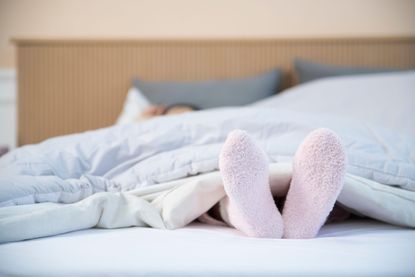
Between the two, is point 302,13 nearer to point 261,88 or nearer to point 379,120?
point 261,88

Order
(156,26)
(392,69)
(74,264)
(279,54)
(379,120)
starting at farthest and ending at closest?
(156,26) → (279,54) → (392,69) → (379,120) → (74,264)

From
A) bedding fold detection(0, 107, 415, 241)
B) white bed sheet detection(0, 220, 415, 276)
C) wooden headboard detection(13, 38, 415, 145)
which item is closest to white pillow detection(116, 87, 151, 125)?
wooden headboard detection(13, 38, 415, 145)

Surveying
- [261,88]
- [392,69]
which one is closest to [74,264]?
[261,88]

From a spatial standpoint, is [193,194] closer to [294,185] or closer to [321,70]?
[294,185]

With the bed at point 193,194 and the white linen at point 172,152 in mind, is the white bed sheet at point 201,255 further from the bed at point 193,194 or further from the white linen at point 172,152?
the white linen at point 172,152

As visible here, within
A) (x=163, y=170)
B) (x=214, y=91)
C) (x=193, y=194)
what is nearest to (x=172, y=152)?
(x=163, y=170)

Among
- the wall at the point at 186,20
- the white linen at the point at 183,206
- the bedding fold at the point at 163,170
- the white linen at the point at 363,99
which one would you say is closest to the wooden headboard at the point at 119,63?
the wall at the point at 186,20

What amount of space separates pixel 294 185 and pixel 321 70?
4.04 feet

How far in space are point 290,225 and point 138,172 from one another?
1.00 ft

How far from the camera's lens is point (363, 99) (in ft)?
4.99

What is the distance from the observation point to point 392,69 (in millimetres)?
1861

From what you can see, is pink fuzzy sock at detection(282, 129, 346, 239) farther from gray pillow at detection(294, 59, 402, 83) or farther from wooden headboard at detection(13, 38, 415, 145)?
wooden headboard at detection(13, 38, 415, 145)

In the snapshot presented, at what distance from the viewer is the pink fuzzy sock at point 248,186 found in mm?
668

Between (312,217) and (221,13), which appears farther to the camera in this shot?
(221,13)
